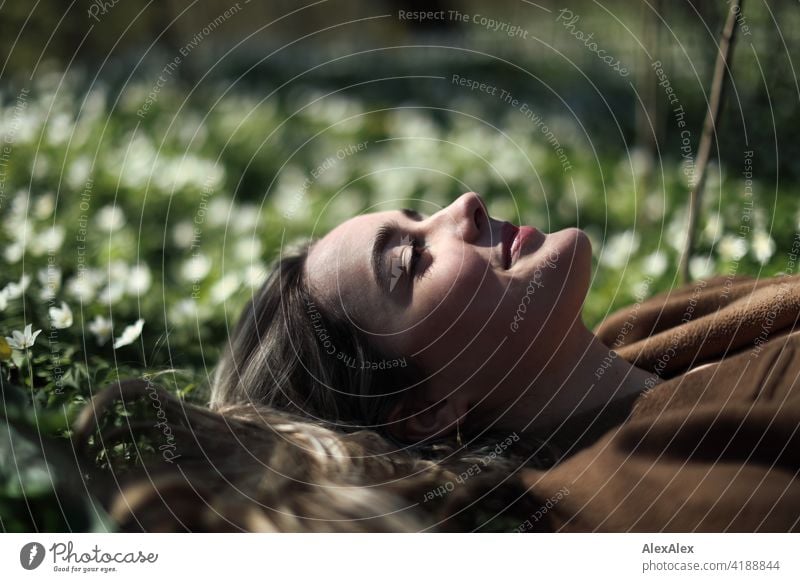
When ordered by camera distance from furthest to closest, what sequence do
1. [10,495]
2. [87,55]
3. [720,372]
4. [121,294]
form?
1. [87,55]
2. [121,294]
3. [720,372]
4. [10,495]

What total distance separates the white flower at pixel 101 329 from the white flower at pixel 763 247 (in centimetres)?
154

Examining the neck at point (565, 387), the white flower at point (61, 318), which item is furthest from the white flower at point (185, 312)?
the neck at point (565, 387)

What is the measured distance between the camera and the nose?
57.9 inches

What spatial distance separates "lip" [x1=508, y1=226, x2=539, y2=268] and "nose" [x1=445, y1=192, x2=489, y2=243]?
0.06 metres

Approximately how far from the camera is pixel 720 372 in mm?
1450

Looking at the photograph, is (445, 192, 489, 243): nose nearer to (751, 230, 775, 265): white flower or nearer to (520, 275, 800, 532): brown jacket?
(520, 275, 800, 532): brown jacket

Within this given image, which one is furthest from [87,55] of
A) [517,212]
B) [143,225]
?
[517,212]

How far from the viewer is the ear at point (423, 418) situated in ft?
4.97

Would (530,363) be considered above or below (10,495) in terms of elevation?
above

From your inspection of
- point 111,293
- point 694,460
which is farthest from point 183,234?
point 694,460

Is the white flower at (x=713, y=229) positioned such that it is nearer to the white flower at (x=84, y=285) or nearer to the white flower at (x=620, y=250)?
the white flower at (x=620, y=250)

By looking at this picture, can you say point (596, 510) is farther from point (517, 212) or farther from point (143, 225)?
point (143, 225)

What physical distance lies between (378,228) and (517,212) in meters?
1.52
